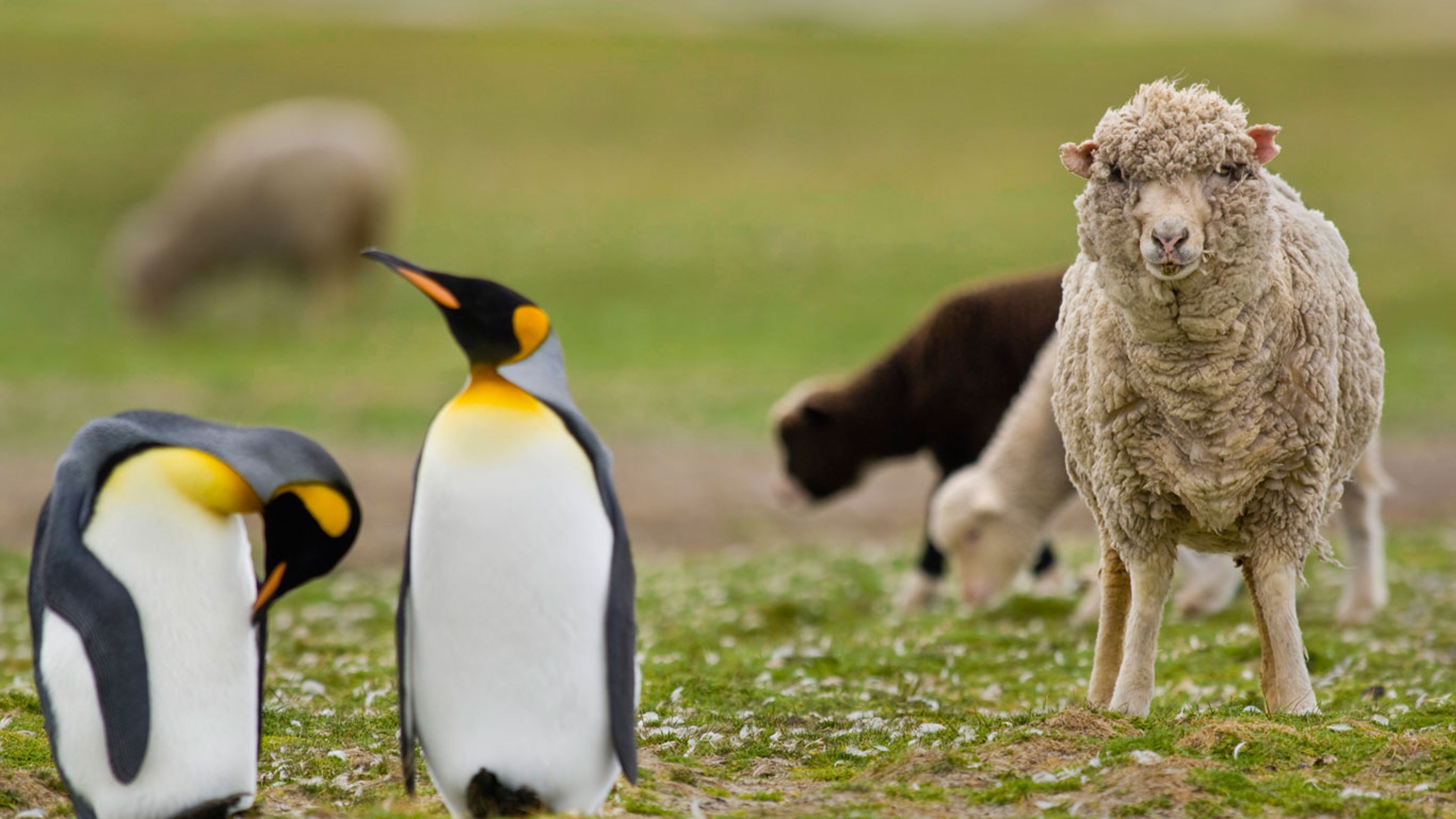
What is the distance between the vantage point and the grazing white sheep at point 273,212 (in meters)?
32.7

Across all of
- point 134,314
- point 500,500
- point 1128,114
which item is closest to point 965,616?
point 1128,114

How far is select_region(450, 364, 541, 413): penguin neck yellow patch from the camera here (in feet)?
18.9

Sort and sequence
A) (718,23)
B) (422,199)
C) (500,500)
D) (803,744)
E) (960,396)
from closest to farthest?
(500,500) < (803,744) < (960,396) < (422,199) < (718,23)

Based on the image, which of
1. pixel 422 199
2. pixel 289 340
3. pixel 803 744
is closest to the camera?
pixel 803 744

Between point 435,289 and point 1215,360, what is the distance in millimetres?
3192

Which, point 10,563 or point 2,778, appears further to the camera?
point 10,563

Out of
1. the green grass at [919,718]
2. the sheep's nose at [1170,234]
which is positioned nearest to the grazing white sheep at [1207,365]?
the sheep's nose at [1170,234]

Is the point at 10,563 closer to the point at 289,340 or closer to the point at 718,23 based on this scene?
the point at 289,340

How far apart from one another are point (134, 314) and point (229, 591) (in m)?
29.7

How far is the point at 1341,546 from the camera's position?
14.7 m

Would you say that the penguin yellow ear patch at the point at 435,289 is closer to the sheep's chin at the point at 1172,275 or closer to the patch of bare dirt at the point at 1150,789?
the sheep's chin at the point at 1172,275

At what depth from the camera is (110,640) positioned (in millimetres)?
5918

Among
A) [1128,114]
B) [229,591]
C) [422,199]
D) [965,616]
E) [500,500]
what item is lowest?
[965,616]

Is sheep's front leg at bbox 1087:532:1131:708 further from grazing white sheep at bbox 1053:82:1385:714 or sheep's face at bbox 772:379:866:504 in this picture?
sheep's face at bbox 772:379:866:504
